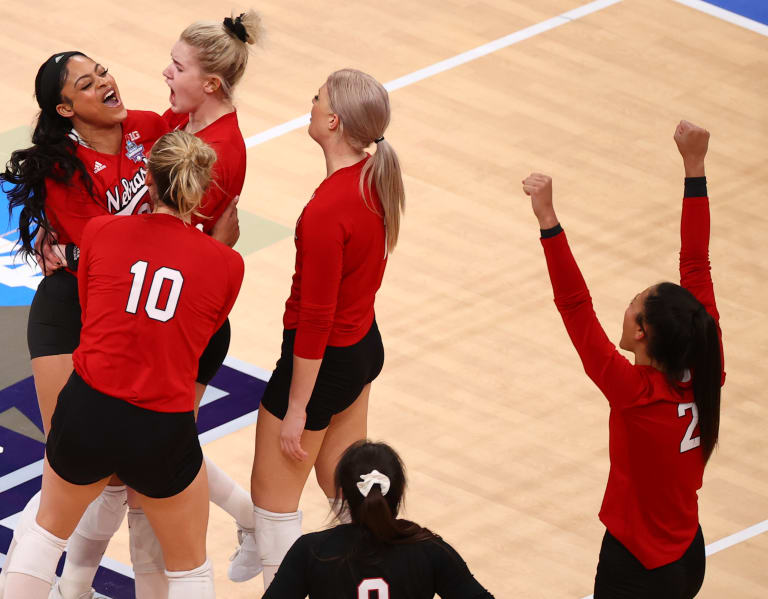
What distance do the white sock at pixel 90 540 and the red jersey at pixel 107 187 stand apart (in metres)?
0.88

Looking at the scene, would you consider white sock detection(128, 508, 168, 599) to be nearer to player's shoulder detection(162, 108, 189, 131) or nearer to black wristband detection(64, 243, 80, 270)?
black wristband detection(64, 243, 80, 270)

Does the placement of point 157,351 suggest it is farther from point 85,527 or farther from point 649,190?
point 649,190

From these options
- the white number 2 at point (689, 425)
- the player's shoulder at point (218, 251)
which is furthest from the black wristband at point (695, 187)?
the player's shoulder at point (218, 251)

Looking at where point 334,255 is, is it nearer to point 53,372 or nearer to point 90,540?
point 53,372

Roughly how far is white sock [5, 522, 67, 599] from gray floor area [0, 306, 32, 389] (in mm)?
2083

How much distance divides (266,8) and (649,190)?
10.0 feet

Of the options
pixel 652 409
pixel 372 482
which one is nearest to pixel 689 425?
pixel 652 409

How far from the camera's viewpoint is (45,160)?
5008mm

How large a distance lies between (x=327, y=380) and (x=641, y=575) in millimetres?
1176

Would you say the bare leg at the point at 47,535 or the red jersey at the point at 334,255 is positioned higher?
the red jersey at the point at 334,255

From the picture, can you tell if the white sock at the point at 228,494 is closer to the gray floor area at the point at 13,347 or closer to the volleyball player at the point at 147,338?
the volleyball player at the point at 147,338

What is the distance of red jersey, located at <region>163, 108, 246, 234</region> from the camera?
199 inches

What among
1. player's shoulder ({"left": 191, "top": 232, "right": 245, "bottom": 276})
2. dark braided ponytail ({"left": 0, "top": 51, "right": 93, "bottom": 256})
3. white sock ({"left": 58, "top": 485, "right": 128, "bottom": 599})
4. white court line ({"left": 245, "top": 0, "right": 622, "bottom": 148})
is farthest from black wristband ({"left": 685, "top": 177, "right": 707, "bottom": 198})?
white court line ({"left": 245, "top": 0, "right": 622, "bottom": 148})

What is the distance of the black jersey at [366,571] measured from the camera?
3.91 m
